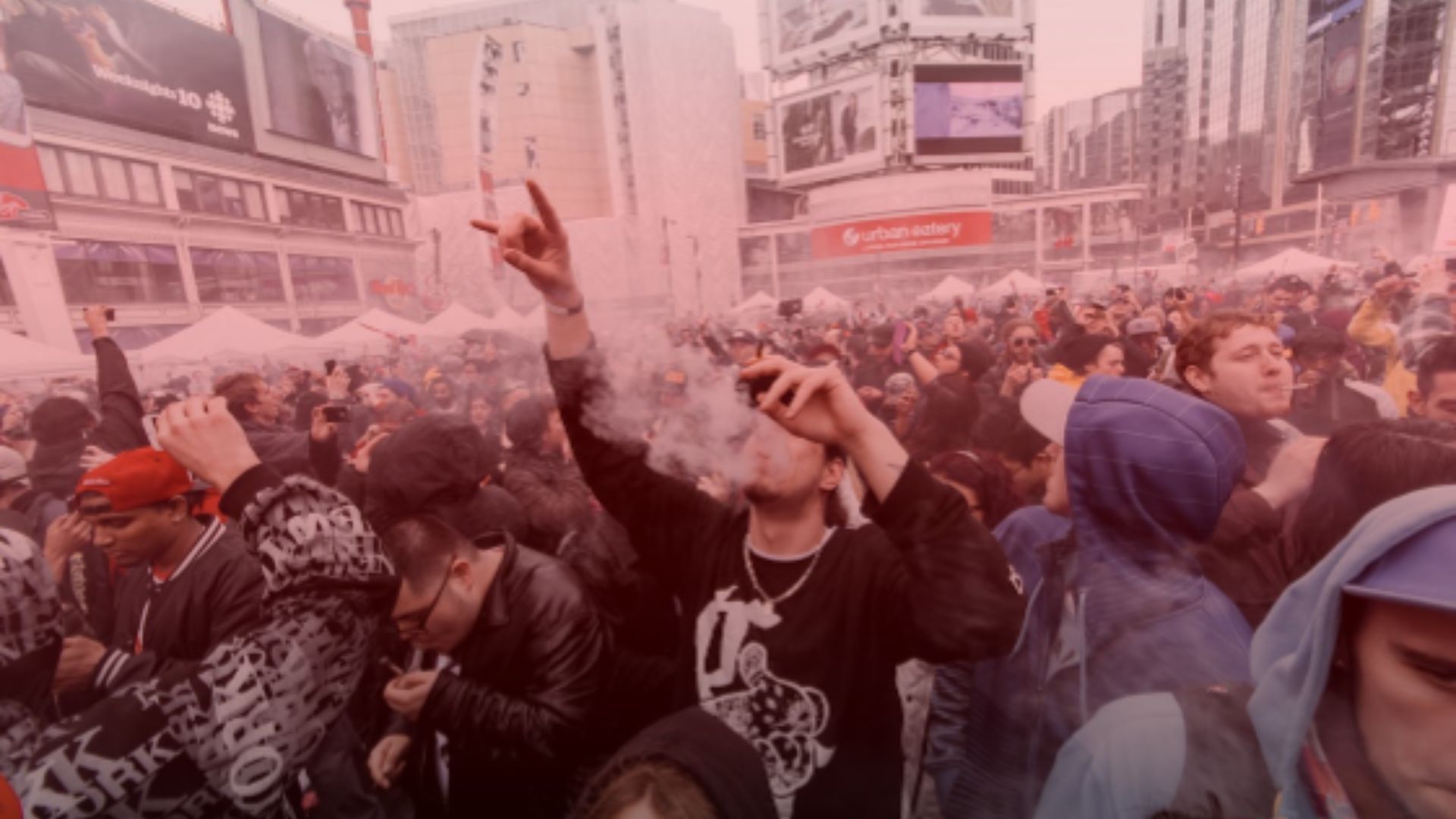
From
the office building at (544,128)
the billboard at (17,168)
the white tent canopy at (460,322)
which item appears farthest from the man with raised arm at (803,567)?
the billboard at (17,168)

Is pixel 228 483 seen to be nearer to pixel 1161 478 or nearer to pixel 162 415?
pixel 162 415

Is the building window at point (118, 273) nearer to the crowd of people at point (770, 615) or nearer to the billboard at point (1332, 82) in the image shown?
the crowd of people at point (770, 615)

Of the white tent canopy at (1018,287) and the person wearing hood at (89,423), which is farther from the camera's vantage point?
the white tent canopy at (1018,287)

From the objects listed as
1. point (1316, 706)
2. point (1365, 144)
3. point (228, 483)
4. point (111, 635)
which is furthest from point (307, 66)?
point (1365, 144)

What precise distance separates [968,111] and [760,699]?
3226 centimetres

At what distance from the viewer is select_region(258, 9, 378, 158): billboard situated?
8.41 ft

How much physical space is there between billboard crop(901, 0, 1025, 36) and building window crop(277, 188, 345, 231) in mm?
29270

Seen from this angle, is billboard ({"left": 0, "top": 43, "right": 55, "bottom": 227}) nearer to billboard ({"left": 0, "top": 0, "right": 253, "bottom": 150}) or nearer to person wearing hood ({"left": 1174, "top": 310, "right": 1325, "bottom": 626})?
billboard ({"left": 0, "top": 0, "right": 253, "bottom": 150})

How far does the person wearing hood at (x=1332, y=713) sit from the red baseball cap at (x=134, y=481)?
225 centimetres

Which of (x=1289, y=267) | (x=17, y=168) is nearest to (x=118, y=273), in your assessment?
(x=17, y=168)

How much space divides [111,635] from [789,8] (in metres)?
31.1

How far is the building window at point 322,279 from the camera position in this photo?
3271mm

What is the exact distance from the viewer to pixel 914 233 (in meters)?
30.2

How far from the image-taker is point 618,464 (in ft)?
5.17
